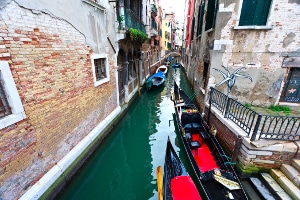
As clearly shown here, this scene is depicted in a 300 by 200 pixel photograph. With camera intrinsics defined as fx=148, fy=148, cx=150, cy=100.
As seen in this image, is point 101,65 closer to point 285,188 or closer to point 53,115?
point 53,115

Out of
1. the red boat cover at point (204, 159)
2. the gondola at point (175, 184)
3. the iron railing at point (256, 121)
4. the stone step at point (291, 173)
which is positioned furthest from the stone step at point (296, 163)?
the gondola at point (175, 184)

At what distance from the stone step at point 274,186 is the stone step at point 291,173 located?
273 mm

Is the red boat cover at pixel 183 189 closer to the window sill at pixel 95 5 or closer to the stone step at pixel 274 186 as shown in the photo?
the stone step at pixel 274 186

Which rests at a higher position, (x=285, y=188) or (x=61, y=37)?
(x=61, y=37)

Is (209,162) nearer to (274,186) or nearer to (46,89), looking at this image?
(274,186)

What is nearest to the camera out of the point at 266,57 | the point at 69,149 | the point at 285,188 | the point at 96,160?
the point at 285,188

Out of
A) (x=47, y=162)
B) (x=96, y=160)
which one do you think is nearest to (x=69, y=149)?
(x=47, y=162)

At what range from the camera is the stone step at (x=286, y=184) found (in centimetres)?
264

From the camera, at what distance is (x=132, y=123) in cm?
701

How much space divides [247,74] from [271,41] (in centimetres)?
114

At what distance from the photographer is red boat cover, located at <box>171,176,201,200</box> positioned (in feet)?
8.94

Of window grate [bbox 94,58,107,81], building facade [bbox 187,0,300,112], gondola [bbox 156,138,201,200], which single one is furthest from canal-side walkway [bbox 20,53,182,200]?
building facade [bbox 187,0,300,112]

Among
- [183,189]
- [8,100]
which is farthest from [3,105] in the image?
[183,189]

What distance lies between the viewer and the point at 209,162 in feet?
12.4
